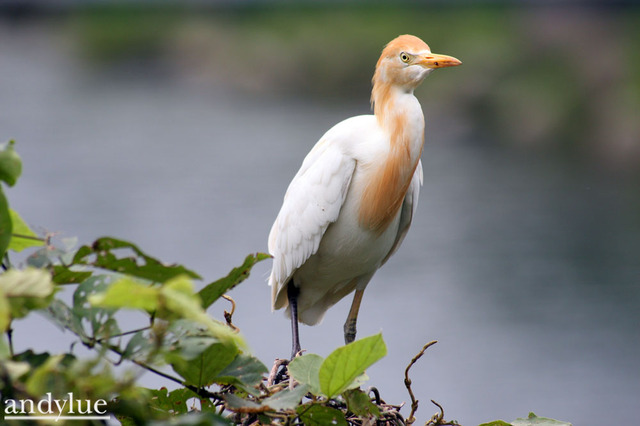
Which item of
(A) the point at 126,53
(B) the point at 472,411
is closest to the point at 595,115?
(B) the point at 472,411

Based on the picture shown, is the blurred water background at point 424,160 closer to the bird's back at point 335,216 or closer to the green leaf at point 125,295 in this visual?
the bird's back at point 335,216

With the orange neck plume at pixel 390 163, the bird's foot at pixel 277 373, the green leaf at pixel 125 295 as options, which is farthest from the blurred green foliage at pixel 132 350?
the orange neck plume at pixel 390 163

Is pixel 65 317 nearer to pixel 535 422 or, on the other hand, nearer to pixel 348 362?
pixel 348 362

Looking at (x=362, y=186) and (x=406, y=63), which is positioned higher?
(x=406, y=63)

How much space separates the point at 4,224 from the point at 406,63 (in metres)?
1.06

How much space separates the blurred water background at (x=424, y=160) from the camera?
5.98m

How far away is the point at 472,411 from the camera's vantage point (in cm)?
512

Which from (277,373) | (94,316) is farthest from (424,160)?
(94,316)

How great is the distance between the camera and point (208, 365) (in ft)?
2.08

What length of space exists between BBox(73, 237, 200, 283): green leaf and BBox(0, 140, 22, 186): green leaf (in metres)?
0.07

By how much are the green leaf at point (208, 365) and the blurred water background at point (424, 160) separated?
3816 millimetres

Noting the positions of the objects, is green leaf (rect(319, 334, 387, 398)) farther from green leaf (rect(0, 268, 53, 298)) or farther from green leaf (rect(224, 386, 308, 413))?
green leaf (rect(0, 268, 53, 298))

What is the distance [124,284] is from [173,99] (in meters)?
13.1

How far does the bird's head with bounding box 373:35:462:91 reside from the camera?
4.65ft
